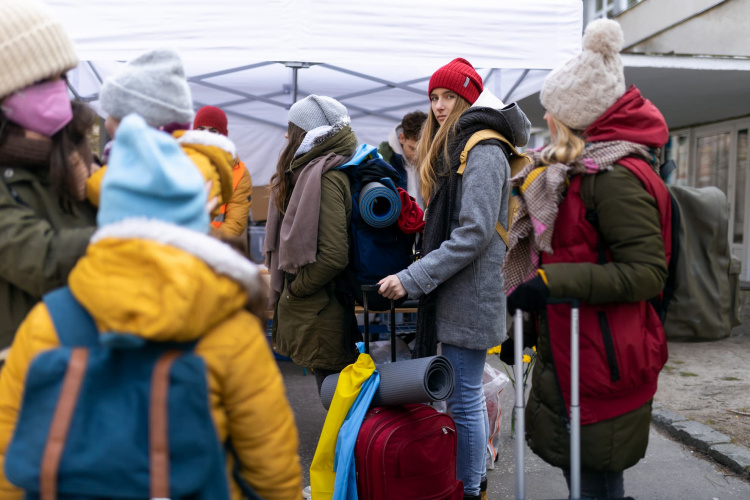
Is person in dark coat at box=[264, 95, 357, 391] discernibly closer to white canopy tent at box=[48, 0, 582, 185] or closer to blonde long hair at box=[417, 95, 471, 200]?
blonde long hair at box=[417, 95, 471, 200]

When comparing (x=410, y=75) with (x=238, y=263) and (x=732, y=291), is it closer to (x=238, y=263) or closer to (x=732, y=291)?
(x=732, y=291)

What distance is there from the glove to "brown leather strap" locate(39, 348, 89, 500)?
1.22 metres

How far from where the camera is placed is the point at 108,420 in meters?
1.24

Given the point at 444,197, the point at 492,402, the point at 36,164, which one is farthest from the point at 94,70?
the point at 36,164

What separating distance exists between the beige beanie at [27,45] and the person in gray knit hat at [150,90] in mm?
158

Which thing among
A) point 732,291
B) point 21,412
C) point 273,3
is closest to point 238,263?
point 21,412

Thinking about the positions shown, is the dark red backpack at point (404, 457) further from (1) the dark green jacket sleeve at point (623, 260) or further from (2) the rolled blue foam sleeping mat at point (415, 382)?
(1) the dark green jacket sleeve at point (623, 260)

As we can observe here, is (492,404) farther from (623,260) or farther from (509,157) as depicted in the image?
(623,260)

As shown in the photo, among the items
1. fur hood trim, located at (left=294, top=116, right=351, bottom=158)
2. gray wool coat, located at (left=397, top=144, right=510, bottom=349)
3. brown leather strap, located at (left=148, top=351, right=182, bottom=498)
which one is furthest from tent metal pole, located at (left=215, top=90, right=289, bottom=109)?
brown leather strap, located at (left=148, top=351, right=182, bottom=498)

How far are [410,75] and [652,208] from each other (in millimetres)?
4823

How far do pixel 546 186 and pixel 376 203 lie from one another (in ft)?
4.04

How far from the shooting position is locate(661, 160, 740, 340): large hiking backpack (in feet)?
6.65

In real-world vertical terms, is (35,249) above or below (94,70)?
below

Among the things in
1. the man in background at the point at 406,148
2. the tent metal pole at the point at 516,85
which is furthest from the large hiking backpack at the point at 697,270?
the tent metal pole at the point at 516,85
